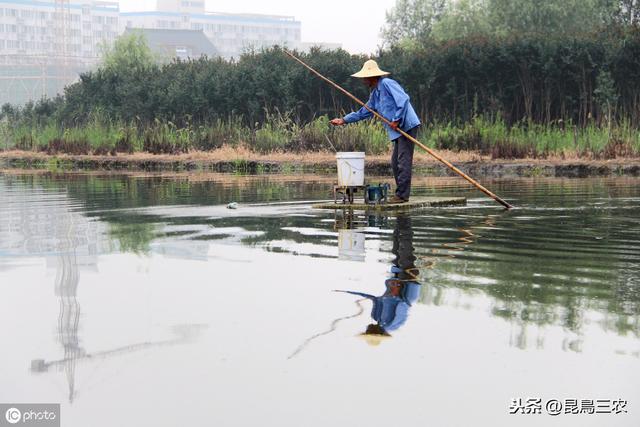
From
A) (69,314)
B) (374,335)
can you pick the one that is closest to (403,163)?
(69,314)

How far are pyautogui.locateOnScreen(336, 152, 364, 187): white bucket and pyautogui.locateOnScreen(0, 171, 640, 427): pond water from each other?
1.55 meters

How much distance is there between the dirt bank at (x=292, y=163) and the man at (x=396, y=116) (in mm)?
11891

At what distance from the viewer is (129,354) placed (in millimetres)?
6430

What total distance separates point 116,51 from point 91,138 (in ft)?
145

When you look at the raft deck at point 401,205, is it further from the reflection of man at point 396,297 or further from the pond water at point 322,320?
the reflection of man at point 396,297

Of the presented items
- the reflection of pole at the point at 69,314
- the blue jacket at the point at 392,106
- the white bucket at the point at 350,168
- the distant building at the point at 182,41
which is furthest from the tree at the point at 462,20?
the reflection of pole at the point at 69,314

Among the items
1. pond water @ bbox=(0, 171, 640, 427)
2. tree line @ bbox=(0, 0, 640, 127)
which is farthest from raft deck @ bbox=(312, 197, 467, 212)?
tree line @ bbox=(0, 0, 640, 127)

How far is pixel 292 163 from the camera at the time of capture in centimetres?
3294

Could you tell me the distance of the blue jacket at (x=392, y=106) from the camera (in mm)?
15914

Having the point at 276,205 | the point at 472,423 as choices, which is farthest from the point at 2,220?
the point at 472,423

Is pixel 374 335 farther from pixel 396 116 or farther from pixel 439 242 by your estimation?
pixel 396 116

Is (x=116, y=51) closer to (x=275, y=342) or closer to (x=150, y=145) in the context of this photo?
(x=150, y=145)

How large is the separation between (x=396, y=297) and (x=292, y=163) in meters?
24.9

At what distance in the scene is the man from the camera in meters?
15.9
